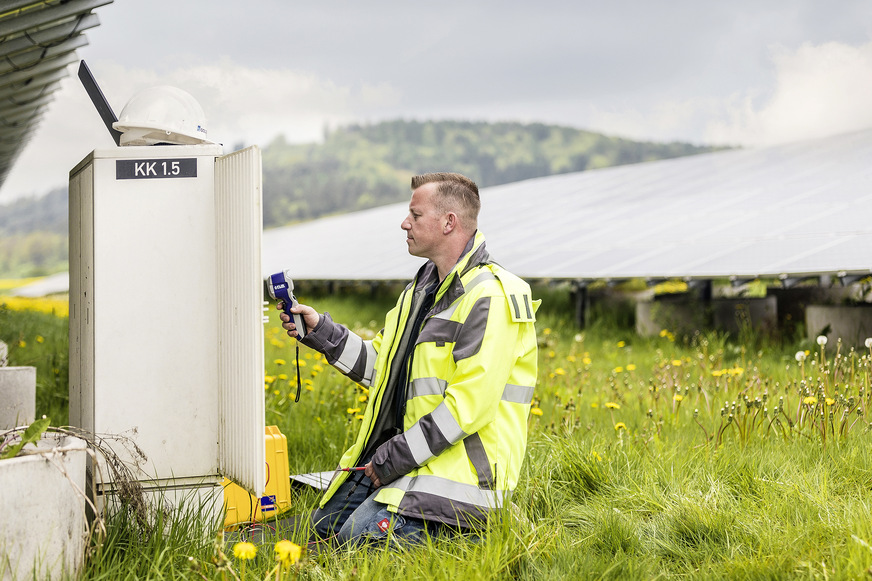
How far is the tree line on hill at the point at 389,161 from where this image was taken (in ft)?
289

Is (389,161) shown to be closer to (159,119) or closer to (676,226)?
(676,226)

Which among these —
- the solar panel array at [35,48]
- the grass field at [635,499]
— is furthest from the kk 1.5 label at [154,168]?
the solar panel array at [35,48]

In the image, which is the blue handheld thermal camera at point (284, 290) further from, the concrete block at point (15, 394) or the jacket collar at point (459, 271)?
the concrete block at point (15, 394)

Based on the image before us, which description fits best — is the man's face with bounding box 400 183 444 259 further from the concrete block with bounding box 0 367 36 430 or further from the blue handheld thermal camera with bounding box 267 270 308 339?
the concrete block with bounding box 0 367 36 430

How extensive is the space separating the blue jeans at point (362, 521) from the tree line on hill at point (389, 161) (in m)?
82.8

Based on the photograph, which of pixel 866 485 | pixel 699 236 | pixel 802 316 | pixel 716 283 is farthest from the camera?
pixel 716 283

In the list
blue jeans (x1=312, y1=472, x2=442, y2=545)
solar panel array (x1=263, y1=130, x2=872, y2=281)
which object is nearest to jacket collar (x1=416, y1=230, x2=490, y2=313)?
blue jeans (x1=312, y1=472, x2=442, y2=545)

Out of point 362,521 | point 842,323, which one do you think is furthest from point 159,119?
point 842,323

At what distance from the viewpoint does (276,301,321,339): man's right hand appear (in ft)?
10.8

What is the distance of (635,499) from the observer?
3.37 metres

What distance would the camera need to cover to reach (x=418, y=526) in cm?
292

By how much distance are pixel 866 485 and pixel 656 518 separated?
108cm

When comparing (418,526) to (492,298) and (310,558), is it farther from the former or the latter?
(492,298)

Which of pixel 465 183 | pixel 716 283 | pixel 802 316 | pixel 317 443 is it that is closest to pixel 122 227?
pixel 465 183
